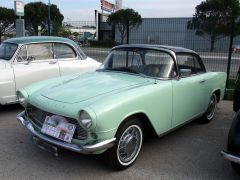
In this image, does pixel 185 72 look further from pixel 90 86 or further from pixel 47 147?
pixel 47 147

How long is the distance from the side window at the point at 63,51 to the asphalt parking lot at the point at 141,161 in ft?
7.27

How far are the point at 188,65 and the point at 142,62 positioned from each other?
99 centimetres

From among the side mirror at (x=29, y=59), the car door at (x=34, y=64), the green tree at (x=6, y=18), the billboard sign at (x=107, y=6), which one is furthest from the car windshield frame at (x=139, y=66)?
the billboard sign at (x=107, y=6)

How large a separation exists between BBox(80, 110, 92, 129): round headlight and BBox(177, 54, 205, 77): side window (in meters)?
1.92

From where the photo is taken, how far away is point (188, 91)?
4617 mm

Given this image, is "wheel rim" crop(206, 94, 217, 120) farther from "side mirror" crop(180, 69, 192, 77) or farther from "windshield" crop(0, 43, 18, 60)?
"windshield" crop(0, 43, 18, 60)

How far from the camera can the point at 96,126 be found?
126 inches

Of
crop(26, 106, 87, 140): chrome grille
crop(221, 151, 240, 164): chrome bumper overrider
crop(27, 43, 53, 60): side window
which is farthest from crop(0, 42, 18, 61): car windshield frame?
crop(221, 151, 240, 164): chrome bumper overrider

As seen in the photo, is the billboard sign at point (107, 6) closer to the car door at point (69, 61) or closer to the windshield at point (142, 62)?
the car door at point (69, 61)

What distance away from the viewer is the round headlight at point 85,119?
10.5 feet

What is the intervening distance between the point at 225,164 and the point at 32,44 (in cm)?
442

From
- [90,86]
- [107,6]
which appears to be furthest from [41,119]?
[107,6]

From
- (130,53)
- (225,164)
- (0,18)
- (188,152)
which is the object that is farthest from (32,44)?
(0,18)

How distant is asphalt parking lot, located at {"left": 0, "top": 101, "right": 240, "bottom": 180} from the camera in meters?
3.61
